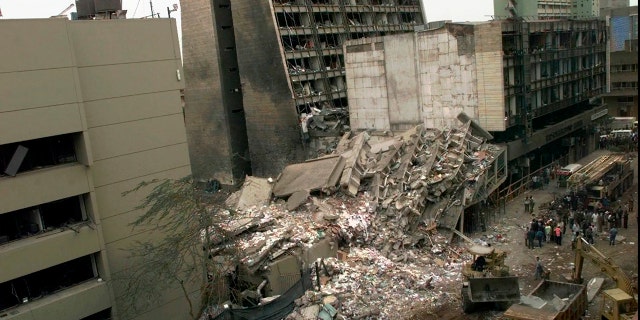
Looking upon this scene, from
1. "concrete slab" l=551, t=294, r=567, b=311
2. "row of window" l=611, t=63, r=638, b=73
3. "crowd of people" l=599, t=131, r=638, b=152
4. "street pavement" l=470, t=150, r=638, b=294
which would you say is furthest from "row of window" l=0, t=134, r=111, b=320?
"row of window" l=611, t=63, r=638, b=73

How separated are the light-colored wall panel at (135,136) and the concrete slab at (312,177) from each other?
798 centimetres

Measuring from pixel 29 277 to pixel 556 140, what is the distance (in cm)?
3555

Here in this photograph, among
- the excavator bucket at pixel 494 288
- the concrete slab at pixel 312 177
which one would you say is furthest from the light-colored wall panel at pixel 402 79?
the excavator bucket at pixel 494 288

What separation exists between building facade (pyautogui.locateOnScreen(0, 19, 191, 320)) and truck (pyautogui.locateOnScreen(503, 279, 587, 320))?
9968mm

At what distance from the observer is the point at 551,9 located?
51062mm

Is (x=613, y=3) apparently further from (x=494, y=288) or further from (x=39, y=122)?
(x=39, y=122)

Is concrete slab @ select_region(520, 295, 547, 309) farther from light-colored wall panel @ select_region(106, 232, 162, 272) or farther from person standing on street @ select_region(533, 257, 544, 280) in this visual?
light-colored wall panel @ select_region(106, 232, 162, 272)

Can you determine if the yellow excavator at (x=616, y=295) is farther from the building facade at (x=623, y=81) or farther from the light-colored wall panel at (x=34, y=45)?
the building facade at (x=623, y=81)

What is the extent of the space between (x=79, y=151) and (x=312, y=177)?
38.2ft

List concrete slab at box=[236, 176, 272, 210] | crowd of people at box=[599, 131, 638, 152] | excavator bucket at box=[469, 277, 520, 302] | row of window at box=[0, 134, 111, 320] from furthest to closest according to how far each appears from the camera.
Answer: crowd of people at box=[599, 131, 638, 152] < concrete slab at box=[236, 176, 272, 210] < excavator bucket at box=[469, 277, 520, 302] < row of window at box=[0, 134, 111, 320]

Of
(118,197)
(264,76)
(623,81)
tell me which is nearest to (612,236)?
(118,197)

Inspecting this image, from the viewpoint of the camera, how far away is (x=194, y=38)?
133ft

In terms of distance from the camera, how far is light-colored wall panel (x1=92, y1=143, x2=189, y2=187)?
1574 centimetres

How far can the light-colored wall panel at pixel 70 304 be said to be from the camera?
14.4 metres
